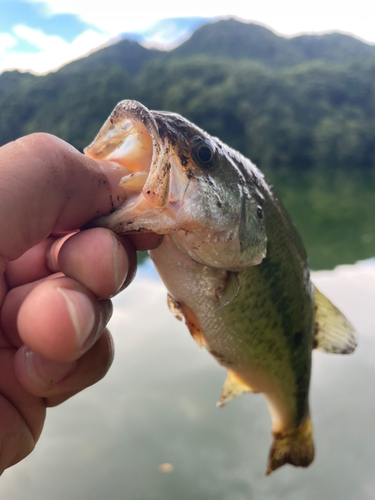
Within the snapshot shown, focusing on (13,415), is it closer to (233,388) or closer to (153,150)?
(153,150)

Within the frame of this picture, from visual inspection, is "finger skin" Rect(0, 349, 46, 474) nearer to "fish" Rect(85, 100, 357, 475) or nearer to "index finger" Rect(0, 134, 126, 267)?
"index finger" Rect(0, 134, 126, 267)

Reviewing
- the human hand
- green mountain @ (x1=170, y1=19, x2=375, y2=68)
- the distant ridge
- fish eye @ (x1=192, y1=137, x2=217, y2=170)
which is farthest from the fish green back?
green mountain @ (x1=170, y1=19, x2=375, y2=68)

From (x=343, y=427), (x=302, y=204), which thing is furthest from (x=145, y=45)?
(x=343, y=427)

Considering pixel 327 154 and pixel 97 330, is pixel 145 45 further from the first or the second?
pixel 97 330

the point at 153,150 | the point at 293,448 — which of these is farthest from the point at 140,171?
the point at 293,448

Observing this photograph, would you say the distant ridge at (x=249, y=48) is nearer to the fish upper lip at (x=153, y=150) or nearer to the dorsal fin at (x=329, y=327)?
the dorsal fin at (x=329, y=327)

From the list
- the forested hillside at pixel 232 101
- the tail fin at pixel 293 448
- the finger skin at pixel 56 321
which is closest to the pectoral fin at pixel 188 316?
the finger skin at pixel 56 321
